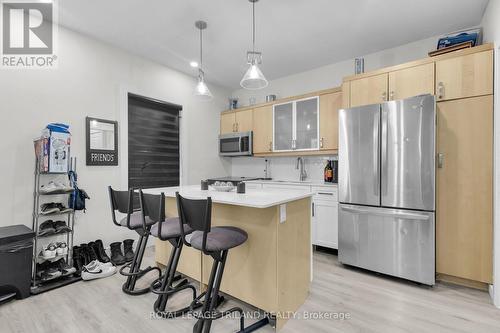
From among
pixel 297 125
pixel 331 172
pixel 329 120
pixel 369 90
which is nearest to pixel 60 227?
pixel 297 125

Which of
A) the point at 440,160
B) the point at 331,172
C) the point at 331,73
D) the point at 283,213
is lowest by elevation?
the point at 283,213

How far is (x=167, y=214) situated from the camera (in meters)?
2.59

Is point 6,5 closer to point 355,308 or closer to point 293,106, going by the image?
point 293,106

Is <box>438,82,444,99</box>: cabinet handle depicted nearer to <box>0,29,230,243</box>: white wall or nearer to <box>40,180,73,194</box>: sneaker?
<box>0,29,230,243</box>: white wall

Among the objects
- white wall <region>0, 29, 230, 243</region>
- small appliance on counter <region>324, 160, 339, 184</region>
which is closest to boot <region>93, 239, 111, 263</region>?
white wall <region>0, 29, 230, 243</region>

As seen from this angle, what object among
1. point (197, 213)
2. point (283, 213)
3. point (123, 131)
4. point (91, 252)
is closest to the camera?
point (197, 213)

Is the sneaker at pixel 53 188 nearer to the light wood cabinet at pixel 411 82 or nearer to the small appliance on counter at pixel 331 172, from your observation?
the small appliance on counter at pixel 331 172

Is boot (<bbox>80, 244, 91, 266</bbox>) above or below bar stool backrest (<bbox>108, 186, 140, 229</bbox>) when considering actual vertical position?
below

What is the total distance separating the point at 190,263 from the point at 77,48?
2806 millimetres

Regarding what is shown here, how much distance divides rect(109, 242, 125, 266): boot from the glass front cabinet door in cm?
264

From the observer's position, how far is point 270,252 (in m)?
1.82

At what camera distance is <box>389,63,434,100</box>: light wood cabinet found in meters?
2.54

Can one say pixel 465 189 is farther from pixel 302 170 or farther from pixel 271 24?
pixel 271 24

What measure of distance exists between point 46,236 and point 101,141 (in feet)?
4.04
